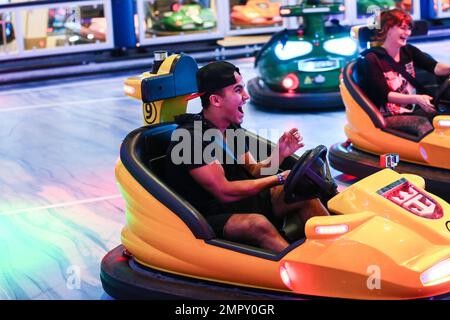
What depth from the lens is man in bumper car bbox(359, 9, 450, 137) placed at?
421cm

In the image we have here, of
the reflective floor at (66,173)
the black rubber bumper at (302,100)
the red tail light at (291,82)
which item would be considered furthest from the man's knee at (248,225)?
the red tail light at (291,82)

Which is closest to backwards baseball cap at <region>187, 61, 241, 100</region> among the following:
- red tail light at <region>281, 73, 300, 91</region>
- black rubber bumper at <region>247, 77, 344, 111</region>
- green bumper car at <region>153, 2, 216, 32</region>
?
black rubber bumper at <region>247, 77, 344, 111</region>

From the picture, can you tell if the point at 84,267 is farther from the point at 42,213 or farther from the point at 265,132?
the point at 265,132

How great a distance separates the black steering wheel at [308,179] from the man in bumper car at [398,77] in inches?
58.1

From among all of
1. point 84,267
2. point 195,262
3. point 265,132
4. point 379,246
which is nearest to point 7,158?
point 265,132

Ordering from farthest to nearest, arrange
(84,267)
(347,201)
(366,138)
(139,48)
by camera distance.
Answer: (139,48) < (366,138) < (84,267) < (347,201)

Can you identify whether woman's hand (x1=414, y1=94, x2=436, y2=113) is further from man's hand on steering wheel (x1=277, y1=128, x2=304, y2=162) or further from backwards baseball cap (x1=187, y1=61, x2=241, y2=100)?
backwards baseball cap (x1=187, y1=61, x2=241, y2=100)

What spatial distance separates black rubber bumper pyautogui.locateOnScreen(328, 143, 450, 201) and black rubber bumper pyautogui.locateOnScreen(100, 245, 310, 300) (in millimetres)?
1425

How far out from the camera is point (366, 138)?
173 inches

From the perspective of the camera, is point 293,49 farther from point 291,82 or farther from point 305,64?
point 291,82

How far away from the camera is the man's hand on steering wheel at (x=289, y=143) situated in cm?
291

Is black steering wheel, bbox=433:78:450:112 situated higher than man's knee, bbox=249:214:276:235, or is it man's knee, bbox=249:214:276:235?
black steering wheel, bbox=433:78:450:112

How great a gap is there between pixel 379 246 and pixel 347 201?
281 mm

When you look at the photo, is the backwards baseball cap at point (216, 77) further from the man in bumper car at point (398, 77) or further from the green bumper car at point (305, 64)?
the green bumper car at point (305, 64)
